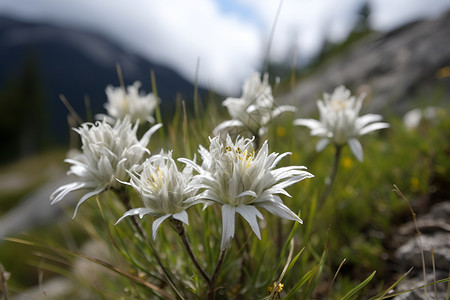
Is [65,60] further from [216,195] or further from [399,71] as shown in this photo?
[216,195]

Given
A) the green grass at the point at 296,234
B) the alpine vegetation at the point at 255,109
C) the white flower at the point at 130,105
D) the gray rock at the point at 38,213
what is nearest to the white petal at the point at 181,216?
the green grass at the point at 296,234

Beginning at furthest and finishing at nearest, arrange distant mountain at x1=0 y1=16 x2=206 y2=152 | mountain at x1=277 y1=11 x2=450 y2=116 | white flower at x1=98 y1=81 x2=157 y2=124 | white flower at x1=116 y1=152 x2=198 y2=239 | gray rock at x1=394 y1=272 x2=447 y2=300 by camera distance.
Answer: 1. distant mountain at x1=0 y1=16 x2=206 y2=152
2. mountain at x1=277 y1=11 x2=450 y2=116
3. white flower at x1=98 y1=81 x2=157 y2=124
4. gray rock at x1=394 y1=272 x2=447 y2=300
5. white flower at x1=116 y1=152 x2=198 y2=239

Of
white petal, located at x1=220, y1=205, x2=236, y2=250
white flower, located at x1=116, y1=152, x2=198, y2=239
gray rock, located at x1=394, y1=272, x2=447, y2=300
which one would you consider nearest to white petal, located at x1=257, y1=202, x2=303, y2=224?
white petal, located at x1=220, y1=205, x2=236, y2=250

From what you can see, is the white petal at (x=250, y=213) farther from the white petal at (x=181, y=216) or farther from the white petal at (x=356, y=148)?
the white petal at (x=356, y=148)

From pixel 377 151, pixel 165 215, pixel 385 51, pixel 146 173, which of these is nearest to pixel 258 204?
pixel 165 215

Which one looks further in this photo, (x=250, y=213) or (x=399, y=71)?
(x=399, y=71)

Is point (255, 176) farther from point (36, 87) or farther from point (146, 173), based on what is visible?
point (36, 87)

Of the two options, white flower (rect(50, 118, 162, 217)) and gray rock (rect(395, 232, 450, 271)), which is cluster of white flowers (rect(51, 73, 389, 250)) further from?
gray rock (rect(395, 232, 450, 271))

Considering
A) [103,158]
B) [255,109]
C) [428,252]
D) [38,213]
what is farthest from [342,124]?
[38,213]
